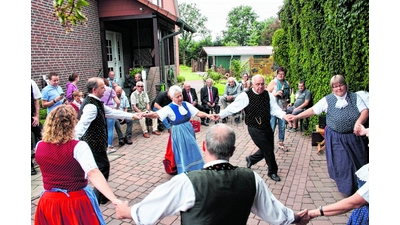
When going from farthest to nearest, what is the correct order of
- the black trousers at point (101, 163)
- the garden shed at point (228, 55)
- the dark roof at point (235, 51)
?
the garden shed at point (228, 55) < the dark roof at point (235, 51) < the black trousers at point (101, 163)

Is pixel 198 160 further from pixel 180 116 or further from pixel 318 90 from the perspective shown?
pixel 318 90

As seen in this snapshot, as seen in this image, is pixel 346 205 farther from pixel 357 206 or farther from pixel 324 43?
pixel 324 43

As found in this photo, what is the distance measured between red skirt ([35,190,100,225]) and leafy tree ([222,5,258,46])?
68364 millimetres

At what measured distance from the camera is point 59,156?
8.56ft

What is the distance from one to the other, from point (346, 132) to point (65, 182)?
3.93 metres

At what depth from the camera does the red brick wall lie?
8633 mm

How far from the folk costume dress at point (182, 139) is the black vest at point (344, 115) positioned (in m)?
2.26

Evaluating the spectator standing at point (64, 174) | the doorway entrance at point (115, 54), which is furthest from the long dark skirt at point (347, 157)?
the doorway entrance at point (115, 54)

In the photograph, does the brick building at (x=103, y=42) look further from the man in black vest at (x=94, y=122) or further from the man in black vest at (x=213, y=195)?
the man in black vest at (x=213, y=195)

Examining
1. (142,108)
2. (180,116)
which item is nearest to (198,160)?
(180,116)

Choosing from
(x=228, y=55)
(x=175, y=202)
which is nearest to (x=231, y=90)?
(x=175, y=202)

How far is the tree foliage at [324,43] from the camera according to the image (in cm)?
514

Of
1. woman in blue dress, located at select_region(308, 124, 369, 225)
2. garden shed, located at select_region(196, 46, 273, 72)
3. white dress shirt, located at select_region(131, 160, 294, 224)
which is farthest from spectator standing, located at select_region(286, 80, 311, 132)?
garden shed, located at select_region(196, 46, 273, 72)

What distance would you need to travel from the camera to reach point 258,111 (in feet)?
17.3
